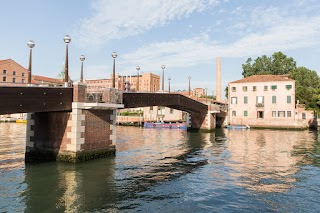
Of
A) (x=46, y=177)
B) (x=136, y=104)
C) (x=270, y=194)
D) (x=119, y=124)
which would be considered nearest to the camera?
(x=270, y=194)

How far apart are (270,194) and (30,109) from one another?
1409 centimetres

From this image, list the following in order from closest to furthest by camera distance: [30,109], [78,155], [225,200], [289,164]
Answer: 1. [225,200]
2. [30,109]
3. [78,155]
4. [289,164]

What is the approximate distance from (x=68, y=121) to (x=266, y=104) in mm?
50174

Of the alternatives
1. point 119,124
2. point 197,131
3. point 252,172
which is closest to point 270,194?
point 252,172

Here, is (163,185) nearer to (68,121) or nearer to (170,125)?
(68,121)

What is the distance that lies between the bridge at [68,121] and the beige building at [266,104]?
1774 inches

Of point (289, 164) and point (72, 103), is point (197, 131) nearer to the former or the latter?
point (289, 164)

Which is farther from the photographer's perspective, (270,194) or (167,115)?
(167,115)

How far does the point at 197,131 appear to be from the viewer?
51219 mm

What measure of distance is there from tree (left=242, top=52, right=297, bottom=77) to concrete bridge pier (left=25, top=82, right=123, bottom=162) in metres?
73.8

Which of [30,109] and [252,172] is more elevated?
[30,109]

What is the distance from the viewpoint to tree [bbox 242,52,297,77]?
277 ft

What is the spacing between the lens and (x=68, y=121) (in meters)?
19.1

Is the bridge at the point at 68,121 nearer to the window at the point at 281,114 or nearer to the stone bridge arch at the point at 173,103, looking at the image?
the stone bridge arch at the point at 173,103
